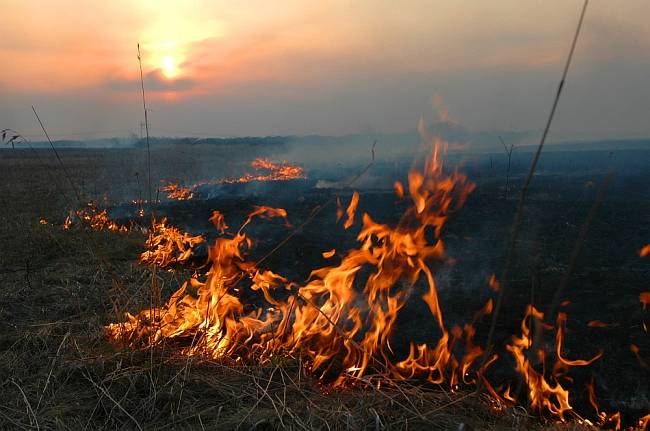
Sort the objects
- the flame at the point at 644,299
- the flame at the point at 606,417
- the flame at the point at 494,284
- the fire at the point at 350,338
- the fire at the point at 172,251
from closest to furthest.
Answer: the flame at the point at 606,417 → the fire at the point at 350,338 → the flame at the point at 644,299 → the flame at the point at 494,284 → the fire at the point at 172,251

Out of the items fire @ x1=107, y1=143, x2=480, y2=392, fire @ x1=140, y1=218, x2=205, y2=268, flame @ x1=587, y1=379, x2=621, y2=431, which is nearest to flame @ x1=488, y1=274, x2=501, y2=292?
fire @ x1=107, y1=143, x2=480, y2=392

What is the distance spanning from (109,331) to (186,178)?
21.6m

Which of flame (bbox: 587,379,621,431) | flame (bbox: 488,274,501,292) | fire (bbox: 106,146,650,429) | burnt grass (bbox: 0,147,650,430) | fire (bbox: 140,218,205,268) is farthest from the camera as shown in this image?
fire (bbox: 140,218,205,268)

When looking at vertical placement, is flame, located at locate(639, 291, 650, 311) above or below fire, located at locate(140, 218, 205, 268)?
above

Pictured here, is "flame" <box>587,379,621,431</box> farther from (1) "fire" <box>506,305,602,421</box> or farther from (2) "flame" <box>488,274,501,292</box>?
(2) "flame" <box>488,274,501,292</box>

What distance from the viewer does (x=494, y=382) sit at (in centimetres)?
343

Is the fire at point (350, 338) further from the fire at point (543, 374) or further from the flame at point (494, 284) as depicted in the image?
the flame at point (494, 284)

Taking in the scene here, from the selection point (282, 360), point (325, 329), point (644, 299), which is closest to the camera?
point (282, 360)

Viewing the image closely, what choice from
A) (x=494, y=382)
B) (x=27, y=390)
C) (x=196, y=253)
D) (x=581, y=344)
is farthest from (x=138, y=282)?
(x=581, y=344)

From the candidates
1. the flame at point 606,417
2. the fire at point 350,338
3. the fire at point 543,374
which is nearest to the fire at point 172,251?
the fire at point 350,338

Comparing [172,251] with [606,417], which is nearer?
[606,417]

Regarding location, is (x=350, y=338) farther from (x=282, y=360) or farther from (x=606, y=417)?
(x=606, y=417)

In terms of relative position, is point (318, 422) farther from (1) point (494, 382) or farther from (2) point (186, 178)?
(2) point (186, 178)

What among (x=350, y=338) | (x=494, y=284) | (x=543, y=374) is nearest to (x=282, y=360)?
(x=350, y=338)
